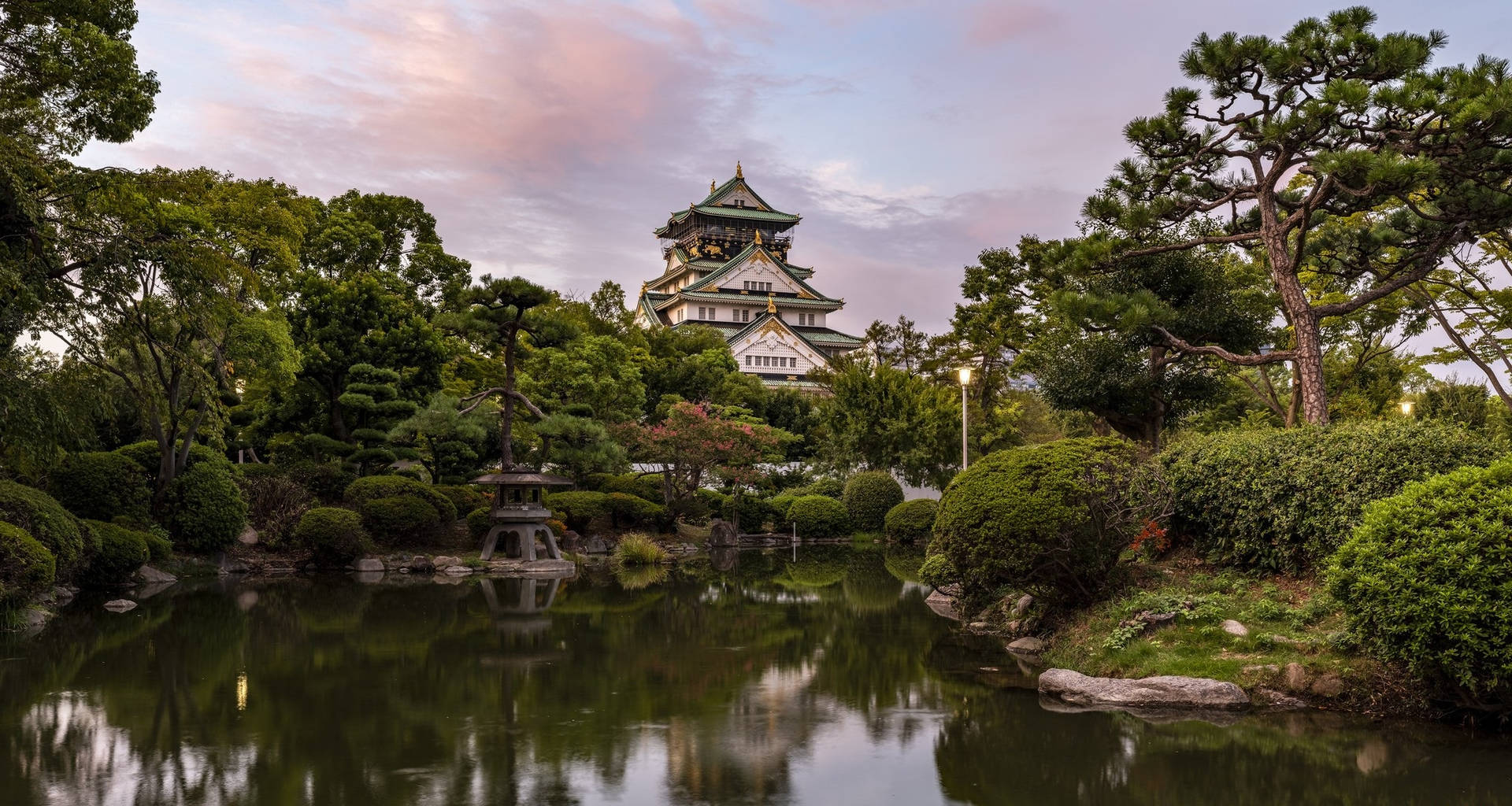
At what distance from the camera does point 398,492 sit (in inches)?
785

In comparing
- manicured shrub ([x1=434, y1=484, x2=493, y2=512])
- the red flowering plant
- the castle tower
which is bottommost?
manicured shrub ([x1=434, y1=484, x2=493, y2=512])

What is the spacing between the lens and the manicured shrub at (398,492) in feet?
64.8

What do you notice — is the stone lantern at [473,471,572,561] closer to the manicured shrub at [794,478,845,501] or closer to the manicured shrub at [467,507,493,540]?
the manicured shrub at [467,507,493,540]

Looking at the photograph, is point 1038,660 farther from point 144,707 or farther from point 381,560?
point 381,560

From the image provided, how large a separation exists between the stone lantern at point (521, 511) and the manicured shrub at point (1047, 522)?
11009mm

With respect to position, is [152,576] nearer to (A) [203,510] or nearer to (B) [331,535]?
(A) [203,510]

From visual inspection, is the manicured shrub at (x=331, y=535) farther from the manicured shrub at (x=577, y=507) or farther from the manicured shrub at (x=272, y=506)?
the manicured shrub at (x=577, y=507)

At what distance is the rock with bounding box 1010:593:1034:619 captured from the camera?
11086mm

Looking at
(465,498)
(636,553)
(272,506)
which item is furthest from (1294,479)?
(272,506)

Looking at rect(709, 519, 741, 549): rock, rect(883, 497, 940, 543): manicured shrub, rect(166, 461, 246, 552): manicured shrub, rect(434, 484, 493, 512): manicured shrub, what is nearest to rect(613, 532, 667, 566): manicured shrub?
rect(434, 484, 493, 512): manicured shrub

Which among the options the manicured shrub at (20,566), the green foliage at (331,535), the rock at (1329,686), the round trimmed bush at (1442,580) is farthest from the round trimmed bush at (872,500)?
the round trimmed bush at (1442,580)

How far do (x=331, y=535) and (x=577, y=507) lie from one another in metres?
5.92

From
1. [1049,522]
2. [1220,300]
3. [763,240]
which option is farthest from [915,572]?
[763,240]

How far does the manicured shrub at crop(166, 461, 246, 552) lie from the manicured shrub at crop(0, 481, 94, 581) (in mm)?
4025
